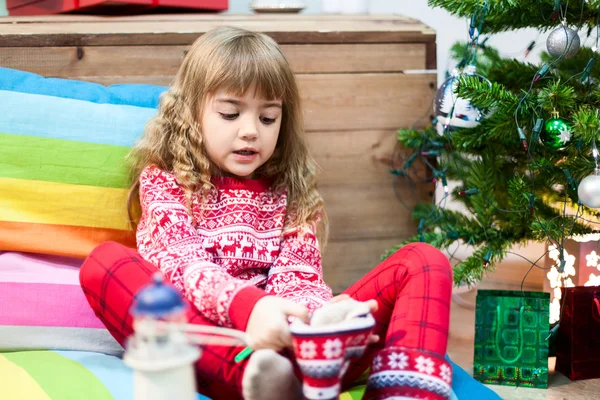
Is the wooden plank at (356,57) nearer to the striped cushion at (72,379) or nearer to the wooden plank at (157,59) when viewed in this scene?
the wooden plank at (157,59)

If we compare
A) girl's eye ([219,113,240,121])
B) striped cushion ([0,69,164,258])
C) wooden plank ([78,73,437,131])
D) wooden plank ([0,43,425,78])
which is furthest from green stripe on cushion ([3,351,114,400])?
wooden plank ([78,73,437,131])

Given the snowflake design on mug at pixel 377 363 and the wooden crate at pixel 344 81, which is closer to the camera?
the snowflake design on mug at pixel 377 363

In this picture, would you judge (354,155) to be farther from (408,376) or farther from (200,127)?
(408,376)

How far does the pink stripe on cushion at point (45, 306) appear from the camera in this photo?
116 cm

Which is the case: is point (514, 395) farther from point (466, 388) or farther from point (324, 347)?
point (324, 347)

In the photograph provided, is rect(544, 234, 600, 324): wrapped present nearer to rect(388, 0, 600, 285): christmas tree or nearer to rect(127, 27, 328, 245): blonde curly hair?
rect(388, 0, 600, 285): christmas tree

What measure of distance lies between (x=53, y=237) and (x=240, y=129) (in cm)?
38

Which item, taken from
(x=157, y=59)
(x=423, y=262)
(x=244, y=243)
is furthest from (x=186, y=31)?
(x=423, y=262)

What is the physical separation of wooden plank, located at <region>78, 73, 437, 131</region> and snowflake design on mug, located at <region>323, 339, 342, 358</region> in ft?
2.82

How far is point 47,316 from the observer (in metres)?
1.17

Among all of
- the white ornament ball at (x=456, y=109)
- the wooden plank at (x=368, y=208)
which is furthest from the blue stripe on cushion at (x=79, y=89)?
the white ornament ball at (x=456, y=109)

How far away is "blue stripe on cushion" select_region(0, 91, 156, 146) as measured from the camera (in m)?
1.28

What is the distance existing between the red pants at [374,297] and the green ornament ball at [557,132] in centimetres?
33

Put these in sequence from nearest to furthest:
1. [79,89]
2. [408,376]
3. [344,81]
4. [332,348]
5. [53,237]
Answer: [332,348] → [408,376] → [53,237] → [79,89] → [344,81]
